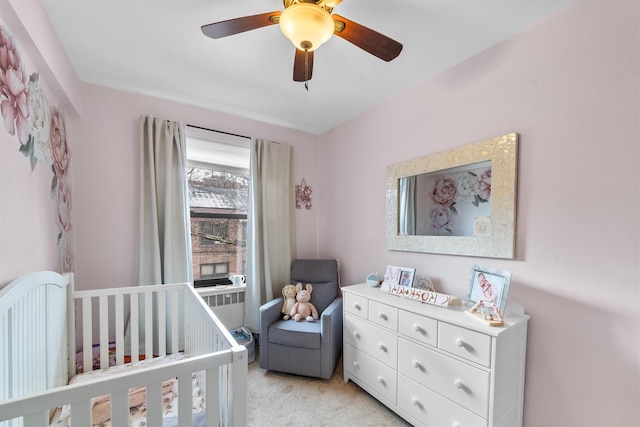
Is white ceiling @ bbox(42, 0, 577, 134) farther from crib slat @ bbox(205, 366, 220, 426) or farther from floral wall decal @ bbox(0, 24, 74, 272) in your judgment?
crib slat @ bbox(205, 366, 220, 426)

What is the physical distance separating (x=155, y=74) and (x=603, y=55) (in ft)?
8.86

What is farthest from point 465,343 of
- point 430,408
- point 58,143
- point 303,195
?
point 58,143

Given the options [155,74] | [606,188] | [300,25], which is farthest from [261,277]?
[606,188]

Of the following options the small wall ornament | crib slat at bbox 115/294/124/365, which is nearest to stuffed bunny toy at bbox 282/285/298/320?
the small wall ornament

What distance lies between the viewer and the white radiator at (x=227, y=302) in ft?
8.34

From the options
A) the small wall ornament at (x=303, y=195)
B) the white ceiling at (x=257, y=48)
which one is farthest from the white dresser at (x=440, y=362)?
the white ceiling at (x=257, y=48)

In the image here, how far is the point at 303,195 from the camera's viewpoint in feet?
10.2

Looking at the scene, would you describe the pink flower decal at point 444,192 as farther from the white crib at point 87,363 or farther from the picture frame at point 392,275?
the white crib at point 87,363

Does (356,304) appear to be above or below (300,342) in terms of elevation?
above

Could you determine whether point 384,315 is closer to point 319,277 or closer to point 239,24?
point 319,277

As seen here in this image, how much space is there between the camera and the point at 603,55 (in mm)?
1273

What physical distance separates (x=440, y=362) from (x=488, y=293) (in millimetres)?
482

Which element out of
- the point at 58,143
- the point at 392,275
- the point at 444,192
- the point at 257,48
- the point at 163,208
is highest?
the point at 257,48

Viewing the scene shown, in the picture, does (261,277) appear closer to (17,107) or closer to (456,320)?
(456,320)
